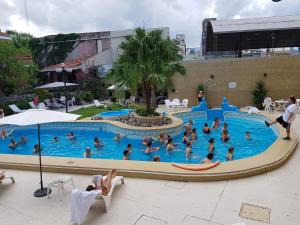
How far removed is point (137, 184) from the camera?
19.2ft

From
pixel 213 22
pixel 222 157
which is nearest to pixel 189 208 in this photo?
pixel 222 157

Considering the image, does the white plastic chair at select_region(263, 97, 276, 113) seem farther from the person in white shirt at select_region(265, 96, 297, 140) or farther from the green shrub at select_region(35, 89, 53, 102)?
the green shrub at select_region(35, 89, 53, 102)

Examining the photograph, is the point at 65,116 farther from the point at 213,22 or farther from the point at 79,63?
the point at 79,63

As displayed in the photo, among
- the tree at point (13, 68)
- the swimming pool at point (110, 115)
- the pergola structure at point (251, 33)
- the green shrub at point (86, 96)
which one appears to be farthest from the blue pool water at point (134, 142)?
the green shrub at point (86, 96)

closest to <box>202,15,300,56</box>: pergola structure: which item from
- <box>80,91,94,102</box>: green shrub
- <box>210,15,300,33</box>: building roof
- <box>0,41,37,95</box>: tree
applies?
<box>210,15,300,33</box>: building roof

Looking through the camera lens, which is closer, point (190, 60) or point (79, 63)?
point (190, 60)

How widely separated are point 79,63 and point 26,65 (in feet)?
27.1

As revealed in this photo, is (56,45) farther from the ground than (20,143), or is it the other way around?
(56,45)

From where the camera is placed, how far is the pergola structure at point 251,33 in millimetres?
17219

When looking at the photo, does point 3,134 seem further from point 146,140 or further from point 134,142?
point 146,140

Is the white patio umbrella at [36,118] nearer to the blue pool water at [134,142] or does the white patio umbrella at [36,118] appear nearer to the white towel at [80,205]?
the white towel at [80,205]

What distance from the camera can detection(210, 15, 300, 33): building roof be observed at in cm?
1698

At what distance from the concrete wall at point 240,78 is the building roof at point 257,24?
214 centimetres

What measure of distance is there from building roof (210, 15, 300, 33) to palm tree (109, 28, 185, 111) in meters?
6.60
